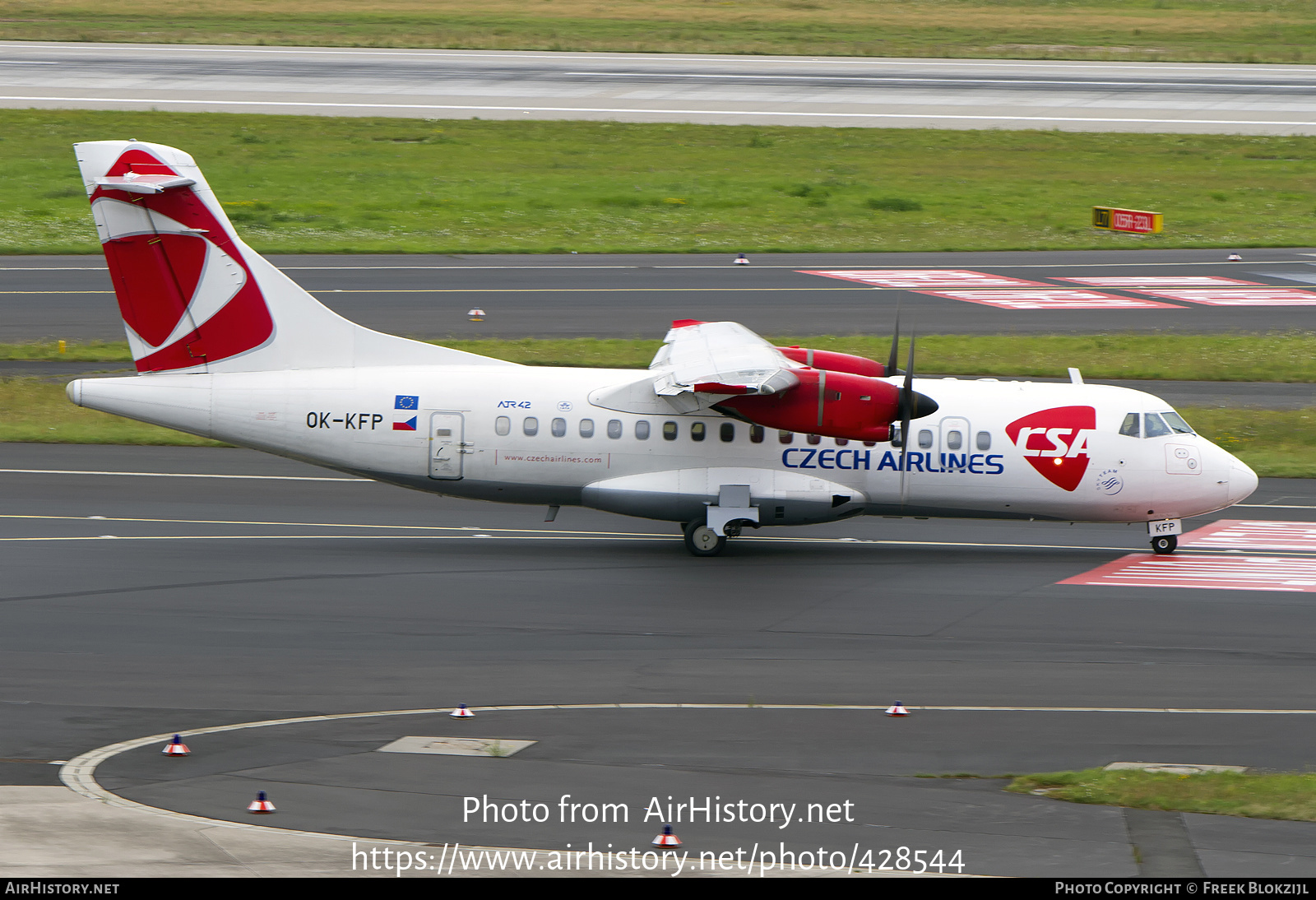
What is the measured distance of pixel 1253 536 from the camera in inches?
1002

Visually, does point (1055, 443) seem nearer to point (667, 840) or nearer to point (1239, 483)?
point (1239, 483)

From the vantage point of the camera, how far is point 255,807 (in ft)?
42.4

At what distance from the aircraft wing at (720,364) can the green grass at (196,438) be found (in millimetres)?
12497

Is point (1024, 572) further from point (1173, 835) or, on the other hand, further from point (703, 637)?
point (1173, 835)

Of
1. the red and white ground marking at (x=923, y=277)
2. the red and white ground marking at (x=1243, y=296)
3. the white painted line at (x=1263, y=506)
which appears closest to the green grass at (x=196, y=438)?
the white painted line at (x=1263, y=506)

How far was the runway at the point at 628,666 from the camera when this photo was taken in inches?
525

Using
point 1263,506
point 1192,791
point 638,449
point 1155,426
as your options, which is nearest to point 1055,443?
point 1155,426

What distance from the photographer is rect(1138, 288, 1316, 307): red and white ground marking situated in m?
43.3

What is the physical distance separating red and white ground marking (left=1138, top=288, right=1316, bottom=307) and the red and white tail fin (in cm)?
2825

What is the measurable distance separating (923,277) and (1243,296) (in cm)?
964

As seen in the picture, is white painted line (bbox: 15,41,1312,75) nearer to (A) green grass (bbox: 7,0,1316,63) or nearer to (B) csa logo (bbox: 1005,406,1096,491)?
(A) green grass (bbox: 7,0,1316,63)

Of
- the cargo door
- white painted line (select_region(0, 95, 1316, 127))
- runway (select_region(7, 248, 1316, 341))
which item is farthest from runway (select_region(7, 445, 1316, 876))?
white painted line (select_region(0, 95, 1316, 127))

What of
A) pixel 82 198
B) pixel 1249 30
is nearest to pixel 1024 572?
pixel 82 198
